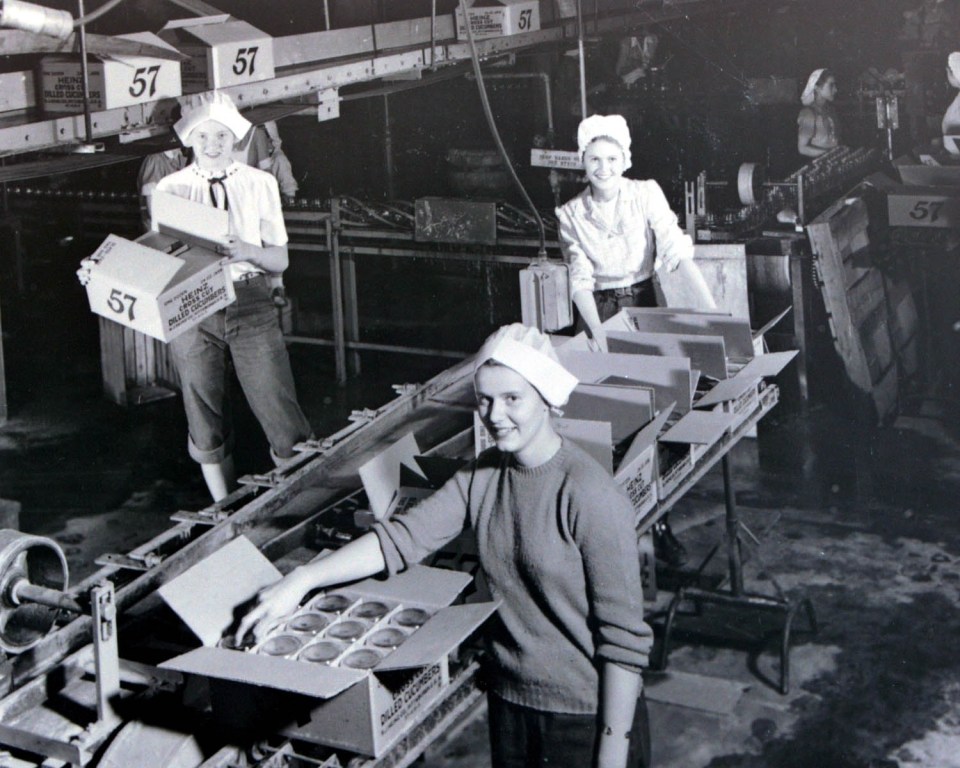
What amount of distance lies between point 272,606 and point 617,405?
1675mm

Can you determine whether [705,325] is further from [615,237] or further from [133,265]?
[133,265]

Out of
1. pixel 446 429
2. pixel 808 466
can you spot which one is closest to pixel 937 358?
pixel 808 466

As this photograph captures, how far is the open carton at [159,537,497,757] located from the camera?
232 centimetres

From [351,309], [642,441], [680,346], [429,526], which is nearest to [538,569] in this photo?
[429,526]

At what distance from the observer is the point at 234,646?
8.42ft

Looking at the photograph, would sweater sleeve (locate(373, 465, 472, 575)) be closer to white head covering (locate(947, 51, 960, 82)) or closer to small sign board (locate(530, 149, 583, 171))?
small sign board (locate(530, 149, 583, 171))

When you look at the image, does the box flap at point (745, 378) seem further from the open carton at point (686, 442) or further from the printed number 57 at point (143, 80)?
the printed number 57 at point (143, 80)

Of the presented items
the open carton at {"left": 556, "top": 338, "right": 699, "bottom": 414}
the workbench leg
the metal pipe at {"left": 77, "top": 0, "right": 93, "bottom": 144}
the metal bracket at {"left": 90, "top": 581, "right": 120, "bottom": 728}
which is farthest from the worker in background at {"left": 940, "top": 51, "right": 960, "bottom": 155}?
the metal bracket at {"left": 90, "top": 581, "right": 120, "bottom": 728}

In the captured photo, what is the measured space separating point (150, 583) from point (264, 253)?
1740 millimetres

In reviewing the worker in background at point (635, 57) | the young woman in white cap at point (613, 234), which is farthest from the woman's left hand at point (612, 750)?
the worker in background at point (635, 57)

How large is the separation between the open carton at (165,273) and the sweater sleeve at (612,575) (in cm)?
201

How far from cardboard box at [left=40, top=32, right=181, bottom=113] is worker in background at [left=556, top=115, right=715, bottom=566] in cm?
168

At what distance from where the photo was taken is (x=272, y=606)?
8.44 feet

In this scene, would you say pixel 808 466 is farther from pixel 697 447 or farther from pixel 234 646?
pixel 234 646
